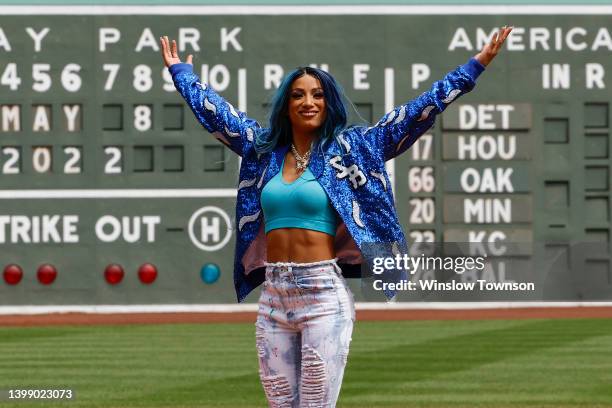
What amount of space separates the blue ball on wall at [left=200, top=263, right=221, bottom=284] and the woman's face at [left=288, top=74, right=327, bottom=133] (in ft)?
56.1

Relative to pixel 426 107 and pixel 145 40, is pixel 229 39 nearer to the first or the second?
pixel 145 40

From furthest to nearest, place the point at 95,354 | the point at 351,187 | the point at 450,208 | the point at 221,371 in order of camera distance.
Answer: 1. the point at 450,208
2. the point at 95,354
3. the point at 221,371
4. the point at 351,187

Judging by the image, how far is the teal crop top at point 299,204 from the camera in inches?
181

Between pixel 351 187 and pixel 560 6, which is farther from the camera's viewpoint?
pixel 560 6

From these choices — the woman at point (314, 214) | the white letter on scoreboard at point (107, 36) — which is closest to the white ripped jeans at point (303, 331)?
the woman at point (314, 214)

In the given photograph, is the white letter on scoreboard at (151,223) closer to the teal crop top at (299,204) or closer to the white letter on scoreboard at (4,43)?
the white letter on scoreboard at (4,43)

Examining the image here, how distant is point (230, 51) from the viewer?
2188cm

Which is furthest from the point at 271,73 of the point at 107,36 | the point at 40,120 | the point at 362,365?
the point at 362,365

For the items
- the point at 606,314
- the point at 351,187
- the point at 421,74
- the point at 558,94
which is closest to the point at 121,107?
the point at 421,74

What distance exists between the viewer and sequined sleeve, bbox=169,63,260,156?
491cm

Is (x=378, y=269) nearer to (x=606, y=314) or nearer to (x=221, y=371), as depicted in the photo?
(x=221, y=371)

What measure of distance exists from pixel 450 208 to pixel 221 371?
9.43m

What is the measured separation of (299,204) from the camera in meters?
4.59

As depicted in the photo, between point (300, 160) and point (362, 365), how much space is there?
8806 mm
